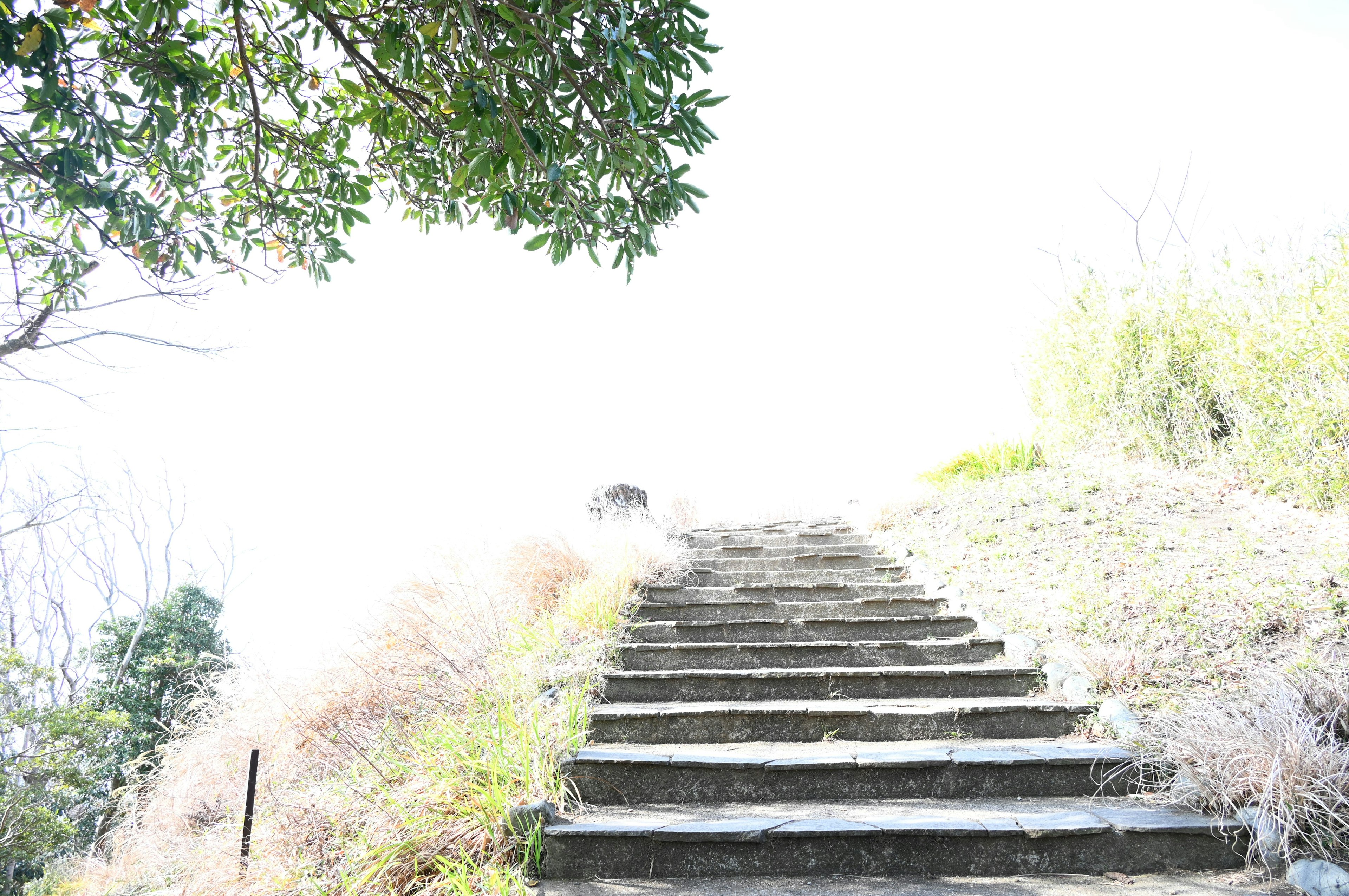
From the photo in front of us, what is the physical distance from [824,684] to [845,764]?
84cm

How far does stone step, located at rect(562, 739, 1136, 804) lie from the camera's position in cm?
290

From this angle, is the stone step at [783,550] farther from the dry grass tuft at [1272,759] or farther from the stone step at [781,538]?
the dry grass tuft at [1272,759]

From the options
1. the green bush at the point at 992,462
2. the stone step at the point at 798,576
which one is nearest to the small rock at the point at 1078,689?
the stone step at the point at 798,576

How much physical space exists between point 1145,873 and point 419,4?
3.78 m

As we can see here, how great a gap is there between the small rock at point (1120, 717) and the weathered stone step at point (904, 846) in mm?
480

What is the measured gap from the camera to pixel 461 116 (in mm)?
1908

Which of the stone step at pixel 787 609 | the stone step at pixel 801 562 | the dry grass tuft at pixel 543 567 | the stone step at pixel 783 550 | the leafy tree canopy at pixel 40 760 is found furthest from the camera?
the stone step at pixel 783 550

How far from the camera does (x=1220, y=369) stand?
5.72 m

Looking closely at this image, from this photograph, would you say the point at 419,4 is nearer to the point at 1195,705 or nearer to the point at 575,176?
the point at 575,176

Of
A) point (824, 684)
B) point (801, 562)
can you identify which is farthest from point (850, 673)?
point (801, 562)

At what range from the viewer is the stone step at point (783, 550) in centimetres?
645

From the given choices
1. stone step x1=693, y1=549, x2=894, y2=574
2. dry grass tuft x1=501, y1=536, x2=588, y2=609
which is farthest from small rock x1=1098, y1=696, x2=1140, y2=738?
dry grass tuft x1=501, y1=536, x2=588, y2=609

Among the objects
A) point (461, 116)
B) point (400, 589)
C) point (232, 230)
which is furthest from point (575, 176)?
point (400, 589)

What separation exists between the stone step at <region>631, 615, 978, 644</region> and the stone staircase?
0.5 inches
